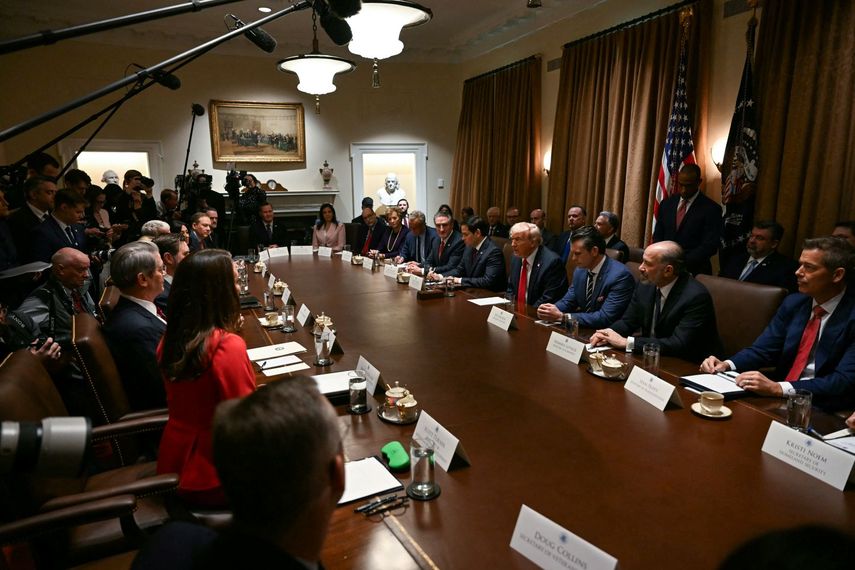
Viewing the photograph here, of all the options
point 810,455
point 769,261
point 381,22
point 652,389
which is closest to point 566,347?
point 652,389

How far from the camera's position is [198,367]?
5.04 ft

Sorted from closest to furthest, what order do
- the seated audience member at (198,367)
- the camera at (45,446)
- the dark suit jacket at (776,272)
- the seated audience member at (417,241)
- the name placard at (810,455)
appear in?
the camera at (45,446) < the name placard at (810,455) < the seated audience member at (198,367) < the dark suit jacket at (776,272) < the seated audience member at (417,241)

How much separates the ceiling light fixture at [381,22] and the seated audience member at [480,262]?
5.58 ft

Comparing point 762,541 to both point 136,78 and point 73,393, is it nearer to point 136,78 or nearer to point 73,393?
point 136,78

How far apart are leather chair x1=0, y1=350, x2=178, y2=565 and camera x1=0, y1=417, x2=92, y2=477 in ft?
2.35

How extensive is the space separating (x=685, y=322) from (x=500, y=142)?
5.56m

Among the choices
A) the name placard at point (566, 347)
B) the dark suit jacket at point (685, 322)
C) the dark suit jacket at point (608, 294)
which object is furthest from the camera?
the dark suit jacket at point (608, 294)

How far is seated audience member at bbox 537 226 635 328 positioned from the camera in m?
3.11

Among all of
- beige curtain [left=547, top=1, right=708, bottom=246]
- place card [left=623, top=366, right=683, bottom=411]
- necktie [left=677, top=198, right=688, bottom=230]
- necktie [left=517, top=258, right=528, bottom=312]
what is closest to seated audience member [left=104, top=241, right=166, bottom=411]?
place card [left=623, top=366, right=683, bottom=411]

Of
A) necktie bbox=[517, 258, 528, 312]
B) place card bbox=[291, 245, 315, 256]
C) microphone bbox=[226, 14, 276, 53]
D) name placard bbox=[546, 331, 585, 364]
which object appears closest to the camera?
microphone bbox=[226, 14, 276, 53]

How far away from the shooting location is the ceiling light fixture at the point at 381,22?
2.74 meters

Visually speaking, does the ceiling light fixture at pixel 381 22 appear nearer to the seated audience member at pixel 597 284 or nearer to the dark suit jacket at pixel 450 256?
the seated audience member at pixel 597 284

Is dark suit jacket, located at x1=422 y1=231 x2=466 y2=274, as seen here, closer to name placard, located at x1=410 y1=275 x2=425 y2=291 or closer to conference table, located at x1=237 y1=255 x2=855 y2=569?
name placard, located at x1=410 y1=275 x2=425 y2=291

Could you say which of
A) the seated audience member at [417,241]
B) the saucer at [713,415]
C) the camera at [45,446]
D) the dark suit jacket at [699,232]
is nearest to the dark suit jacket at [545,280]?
the dark suit jacket at [699,232]
